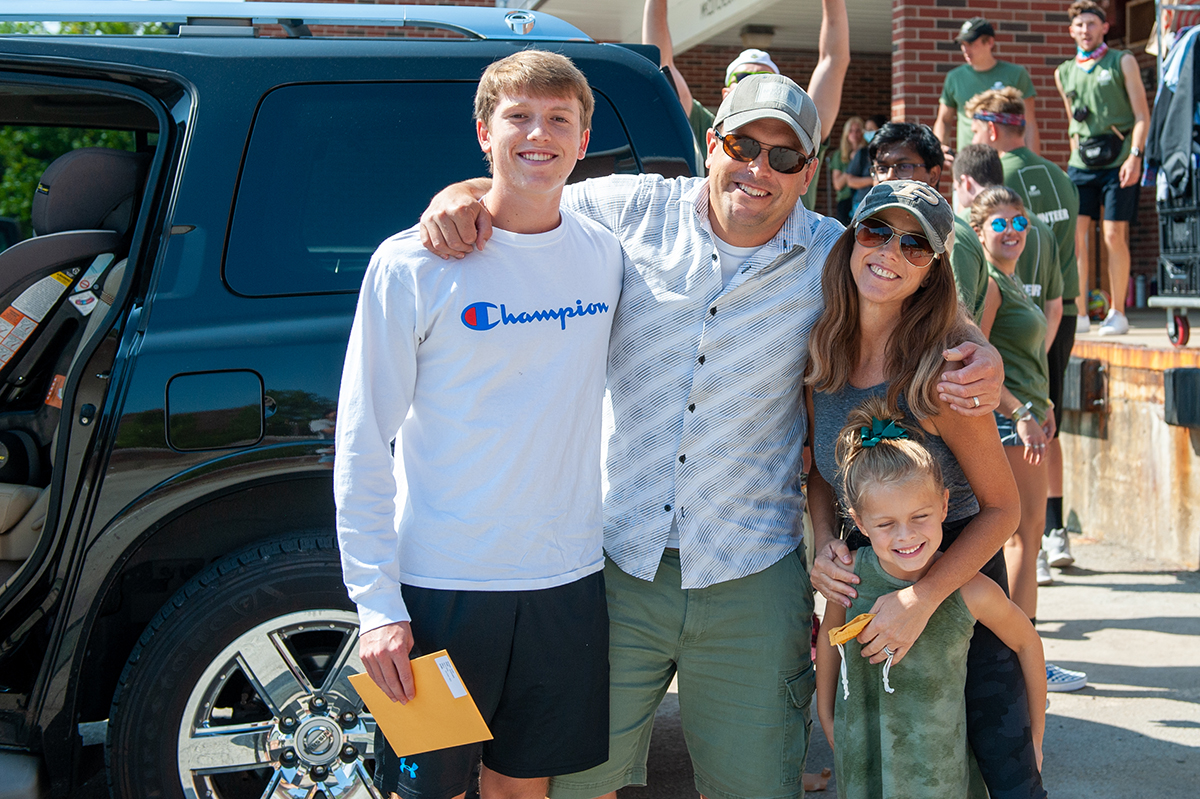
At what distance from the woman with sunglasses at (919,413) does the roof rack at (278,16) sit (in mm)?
1240

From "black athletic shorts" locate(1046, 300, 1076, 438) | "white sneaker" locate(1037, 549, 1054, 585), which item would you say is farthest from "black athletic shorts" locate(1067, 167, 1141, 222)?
"white sneaker" locate(1037, 549, 1054, 585)

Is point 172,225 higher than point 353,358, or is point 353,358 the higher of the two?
point 172,225

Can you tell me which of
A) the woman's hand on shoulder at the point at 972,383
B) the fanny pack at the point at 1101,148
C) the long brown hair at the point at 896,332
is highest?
the fanny pack at the point at 1101,148

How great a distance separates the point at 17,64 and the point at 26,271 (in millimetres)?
519

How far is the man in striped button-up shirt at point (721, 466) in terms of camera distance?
227 centimetres

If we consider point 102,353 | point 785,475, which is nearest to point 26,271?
point 102,353

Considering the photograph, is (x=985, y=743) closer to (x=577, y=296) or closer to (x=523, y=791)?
(x=523, y=791)

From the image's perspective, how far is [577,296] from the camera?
2156 millimetres

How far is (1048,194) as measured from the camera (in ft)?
17.6

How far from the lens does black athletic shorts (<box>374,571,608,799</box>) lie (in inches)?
81.6

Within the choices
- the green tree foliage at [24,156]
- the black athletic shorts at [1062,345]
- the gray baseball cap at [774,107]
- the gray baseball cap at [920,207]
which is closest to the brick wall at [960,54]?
the black athletic shorts at [1062,345]

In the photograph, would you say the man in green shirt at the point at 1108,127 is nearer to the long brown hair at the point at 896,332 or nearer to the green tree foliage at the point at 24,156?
the long brown hair at the point at 896,332

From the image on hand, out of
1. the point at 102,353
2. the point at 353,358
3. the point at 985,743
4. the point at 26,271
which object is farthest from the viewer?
the point at 26,271

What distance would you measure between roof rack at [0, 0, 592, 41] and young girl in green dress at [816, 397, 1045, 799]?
5.09 feet
